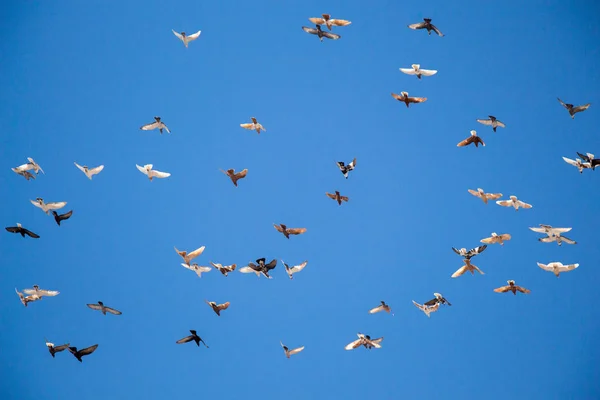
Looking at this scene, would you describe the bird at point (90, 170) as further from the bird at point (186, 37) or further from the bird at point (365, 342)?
the bird at point (365, 342)

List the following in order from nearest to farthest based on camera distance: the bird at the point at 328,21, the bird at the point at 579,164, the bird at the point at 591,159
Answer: the bird at the point at 328,21 < the bird at the point at 591,159 < the bird at the point at 579,164

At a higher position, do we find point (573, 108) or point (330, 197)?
point (573, 108)

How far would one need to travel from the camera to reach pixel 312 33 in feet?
77.9

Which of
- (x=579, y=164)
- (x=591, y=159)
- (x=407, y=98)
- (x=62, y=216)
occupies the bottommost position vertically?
(x=62, y=216)

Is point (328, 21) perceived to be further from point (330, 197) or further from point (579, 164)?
point (579, 164)

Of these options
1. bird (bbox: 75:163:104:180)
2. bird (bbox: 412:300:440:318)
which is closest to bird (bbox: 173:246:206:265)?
bird (bbox: 75:163:104:180)

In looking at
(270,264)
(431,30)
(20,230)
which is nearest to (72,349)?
(20,230)

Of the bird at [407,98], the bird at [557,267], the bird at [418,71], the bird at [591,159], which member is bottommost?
the bird at [557,267]

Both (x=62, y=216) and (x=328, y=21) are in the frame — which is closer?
(x=328, y=21)

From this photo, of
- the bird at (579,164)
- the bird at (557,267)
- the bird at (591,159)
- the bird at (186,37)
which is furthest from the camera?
the bird at (186,37)

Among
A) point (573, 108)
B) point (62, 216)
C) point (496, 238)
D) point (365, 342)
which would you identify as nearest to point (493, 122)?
point (573, 108)

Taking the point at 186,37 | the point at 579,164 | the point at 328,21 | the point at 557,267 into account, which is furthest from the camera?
the point at 186,37

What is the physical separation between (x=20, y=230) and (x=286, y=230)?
26.2 ft

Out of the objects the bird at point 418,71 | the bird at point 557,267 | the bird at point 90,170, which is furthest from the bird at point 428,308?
the bird at point 90,170
